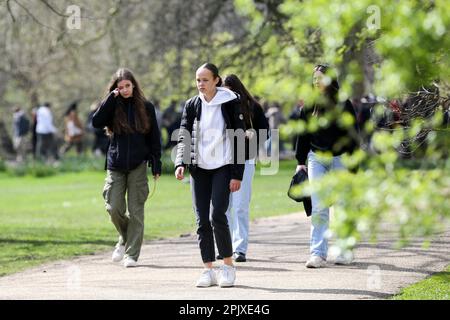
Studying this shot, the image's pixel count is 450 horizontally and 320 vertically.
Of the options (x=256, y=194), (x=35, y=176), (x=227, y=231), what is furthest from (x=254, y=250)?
(x=35, y=176)

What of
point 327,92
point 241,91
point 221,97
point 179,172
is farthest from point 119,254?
point 327,92

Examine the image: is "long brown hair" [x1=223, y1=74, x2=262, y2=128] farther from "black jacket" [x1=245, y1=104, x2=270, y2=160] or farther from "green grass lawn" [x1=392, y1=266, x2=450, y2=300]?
"green grass lawn" [x1=392, y1=266, x2=450, y2=300]

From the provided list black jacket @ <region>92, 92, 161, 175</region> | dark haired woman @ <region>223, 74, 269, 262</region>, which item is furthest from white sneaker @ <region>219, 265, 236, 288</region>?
black jacket @ <region>92, 92, 161, 175</region>

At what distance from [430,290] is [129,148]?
350 cm

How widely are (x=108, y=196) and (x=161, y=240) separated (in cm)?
294

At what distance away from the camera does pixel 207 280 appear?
9.41 metres

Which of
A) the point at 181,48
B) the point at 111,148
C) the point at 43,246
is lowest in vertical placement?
the point at 43,246

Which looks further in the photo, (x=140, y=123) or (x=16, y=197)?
(x=16, y=197)

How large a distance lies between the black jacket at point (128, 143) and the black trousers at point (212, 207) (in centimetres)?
164

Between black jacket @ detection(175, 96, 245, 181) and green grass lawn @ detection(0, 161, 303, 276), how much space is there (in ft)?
8.35

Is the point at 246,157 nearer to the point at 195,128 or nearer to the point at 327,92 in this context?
the point at 327,92

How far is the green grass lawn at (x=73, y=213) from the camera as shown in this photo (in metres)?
13.4

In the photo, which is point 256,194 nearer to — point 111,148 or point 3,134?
point 111,148

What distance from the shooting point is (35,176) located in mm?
30500
